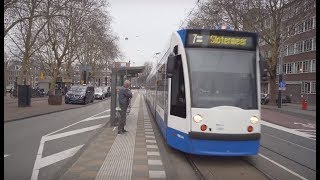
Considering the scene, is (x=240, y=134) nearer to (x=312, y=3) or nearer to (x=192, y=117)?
(x=192, y=117)

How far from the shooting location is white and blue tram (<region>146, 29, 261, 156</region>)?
921cm

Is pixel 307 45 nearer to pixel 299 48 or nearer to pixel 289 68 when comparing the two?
pixel 299 48

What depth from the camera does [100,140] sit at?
497 inches

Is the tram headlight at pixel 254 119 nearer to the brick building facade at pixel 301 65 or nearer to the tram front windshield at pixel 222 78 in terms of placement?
the tram front windshield at pixel 222 78

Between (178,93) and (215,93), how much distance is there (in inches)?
36.0

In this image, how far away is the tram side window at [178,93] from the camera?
382 inches

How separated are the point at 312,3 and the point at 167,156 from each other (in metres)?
24.3

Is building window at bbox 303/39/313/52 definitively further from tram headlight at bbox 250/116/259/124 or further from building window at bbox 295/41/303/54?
tram headlight at bbox 250/116/259/124

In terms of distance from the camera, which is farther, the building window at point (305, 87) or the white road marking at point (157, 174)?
the building window at point (305, 87)

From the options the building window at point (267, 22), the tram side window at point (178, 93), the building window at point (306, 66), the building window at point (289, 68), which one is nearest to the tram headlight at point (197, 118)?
the tram side window at point (178, 93)
